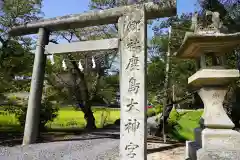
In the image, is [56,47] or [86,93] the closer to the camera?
[56,47]

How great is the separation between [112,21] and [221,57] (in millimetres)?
3270

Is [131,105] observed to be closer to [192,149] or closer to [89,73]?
[192,149]

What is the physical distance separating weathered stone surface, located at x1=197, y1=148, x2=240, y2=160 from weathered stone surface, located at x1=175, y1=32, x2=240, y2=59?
2.25 meters

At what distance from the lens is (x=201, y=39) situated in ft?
16.9

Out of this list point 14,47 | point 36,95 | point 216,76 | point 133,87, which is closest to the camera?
point 216,76

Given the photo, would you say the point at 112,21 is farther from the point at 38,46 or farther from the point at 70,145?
the point at 70,145

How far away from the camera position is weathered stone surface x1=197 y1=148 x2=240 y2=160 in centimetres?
486

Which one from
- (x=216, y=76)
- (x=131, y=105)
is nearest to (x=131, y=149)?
(x=131, y=105)

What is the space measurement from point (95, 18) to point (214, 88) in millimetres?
4070

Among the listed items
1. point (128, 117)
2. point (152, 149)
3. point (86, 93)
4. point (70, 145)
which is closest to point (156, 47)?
point (86, 93)

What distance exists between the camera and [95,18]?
23.8 feet

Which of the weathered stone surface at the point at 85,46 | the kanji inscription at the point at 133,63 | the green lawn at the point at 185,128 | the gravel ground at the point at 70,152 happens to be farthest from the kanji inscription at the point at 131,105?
the green lawn at the point at 185,128

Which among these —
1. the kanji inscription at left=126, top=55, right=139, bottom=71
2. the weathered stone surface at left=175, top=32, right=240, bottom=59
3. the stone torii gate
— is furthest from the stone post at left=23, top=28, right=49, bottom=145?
the weathered stone surface at left=175, top=32, right=240, bottom=59

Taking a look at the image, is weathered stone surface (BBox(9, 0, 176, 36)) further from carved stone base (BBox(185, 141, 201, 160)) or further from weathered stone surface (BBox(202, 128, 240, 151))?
carved stone base (BBox(185, 141, 201, 160))
